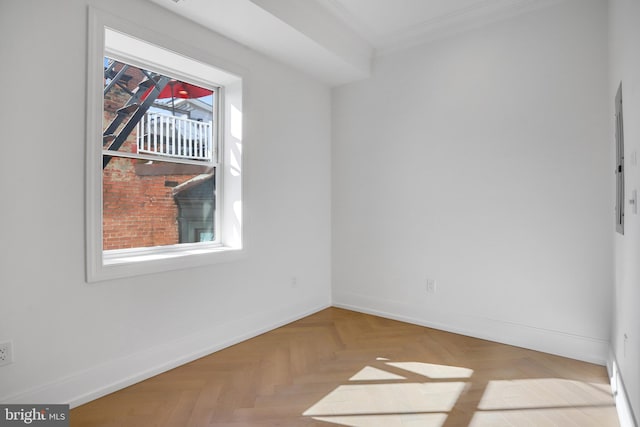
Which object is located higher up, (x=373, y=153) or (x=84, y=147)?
(x=373, y=153)

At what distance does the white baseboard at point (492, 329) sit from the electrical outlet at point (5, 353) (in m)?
2.95

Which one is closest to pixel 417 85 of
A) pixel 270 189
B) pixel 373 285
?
pixel 270 189

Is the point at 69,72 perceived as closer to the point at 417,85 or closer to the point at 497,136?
the point at 417,85

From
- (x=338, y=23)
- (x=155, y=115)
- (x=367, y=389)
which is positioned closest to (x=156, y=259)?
(x=155, y=115)

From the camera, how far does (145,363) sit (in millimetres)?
2387

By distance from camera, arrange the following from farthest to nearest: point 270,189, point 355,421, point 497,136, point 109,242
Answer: point 270,189 < point 497,136 < point 109,242 < point 355,421

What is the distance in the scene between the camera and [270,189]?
11.1 feet

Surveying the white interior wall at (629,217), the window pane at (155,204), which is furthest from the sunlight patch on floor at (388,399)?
the window pane at (155,204)

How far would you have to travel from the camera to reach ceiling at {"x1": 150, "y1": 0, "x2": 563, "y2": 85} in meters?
2.59

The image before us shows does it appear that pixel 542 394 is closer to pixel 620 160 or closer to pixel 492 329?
pixel 492 329

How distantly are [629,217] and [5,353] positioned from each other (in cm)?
328

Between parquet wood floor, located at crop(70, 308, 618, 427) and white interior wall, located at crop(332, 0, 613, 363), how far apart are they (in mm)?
403

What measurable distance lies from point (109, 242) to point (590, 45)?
12.5 ft

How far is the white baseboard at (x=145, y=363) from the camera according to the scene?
6.49ft
